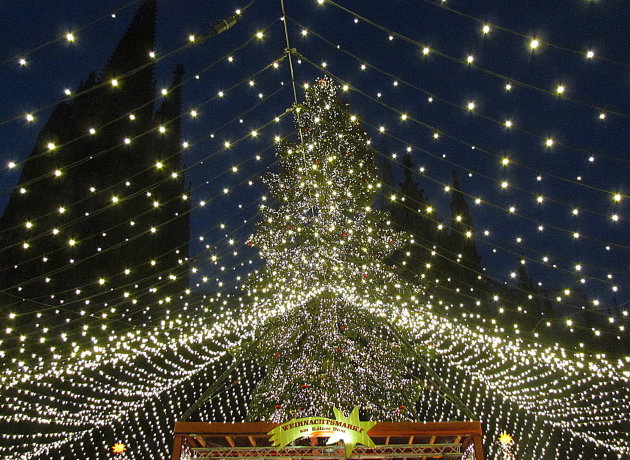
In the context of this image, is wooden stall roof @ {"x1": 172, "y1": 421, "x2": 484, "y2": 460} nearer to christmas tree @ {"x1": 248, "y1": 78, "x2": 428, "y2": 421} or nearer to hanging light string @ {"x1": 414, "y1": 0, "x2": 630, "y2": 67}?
christmas tree @ {"x1": 248, "y1": 78, "x2": 428, "y2": 421}

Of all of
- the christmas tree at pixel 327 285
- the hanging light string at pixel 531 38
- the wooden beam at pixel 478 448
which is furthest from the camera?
the christmas tree at pixel 327 285

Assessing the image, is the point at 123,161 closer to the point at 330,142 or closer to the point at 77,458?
the point at 77,458

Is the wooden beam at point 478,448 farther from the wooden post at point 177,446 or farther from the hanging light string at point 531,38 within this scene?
the hanging light string at point 531,38

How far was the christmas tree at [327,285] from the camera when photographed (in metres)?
8.17

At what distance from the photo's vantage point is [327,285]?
8.09 m

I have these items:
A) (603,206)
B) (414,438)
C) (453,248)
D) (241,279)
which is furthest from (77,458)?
(453,248)

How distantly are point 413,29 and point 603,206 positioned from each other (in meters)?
10.6

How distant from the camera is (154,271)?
26.9m

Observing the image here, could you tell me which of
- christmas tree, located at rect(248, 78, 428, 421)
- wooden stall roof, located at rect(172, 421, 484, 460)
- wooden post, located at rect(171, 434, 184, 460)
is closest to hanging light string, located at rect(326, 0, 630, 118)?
wooden stall roof, located at rect(172, 421, 484, 460)

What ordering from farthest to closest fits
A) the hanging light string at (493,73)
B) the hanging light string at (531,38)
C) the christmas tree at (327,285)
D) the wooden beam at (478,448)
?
the christmas tree at (327,285) < the wooden beam at (478,448) < the hanging light string at (493,73) < the hanging light string at (531,38)

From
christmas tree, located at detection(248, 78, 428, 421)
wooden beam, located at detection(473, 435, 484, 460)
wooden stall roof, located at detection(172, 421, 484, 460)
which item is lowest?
wooden beam, located at detection(473, 435, 484, 460)

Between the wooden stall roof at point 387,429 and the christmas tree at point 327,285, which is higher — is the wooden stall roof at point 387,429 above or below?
below

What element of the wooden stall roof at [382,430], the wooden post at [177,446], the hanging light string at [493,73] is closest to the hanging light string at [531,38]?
the hanging light string at [493,73]

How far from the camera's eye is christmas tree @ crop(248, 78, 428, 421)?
26.8 ft
